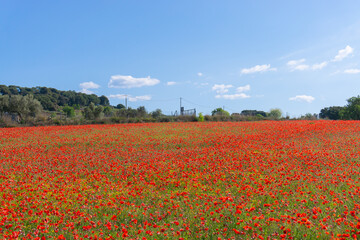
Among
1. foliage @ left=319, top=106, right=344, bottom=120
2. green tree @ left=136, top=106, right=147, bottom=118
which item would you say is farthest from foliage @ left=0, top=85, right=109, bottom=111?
foliage @ left=319, top=106, right=344, bottom=120

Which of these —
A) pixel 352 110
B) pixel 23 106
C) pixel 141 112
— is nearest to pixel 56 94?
pixel 23 106

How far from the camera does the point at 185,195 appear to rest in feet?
23.0

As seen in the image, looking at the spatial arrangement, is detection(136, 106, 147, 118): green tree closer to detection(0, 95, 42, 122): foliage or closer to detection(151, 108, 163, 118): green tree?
detection(151, 108, 163, 118): green tree

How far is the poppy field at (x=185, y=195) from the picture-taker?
489 cm

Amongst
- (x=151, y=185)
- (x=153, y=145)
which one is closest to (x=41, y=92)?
(x=153, y=145)

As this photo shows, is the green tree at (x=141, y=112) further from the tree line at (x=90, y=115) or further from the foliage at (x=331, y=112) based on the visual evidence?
the foliage at (x=331, y=112)

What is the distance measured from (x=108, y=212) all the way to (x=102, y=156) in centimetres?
766

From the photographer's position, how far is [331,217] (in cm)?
524

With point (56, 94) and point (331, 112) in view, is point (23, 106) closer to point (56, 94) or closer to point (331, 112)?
point (331, 112)

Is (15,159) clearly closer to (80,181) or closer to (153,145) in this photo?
(80,181)

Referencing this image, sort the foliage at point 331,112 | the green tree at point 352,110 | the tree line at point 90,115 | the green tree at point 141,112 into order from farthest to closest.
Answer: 1. the foliage at point 331,112
2. the green tree at point 352,110
3. the green tree at point 141,112
4. the tree line at point 90,115

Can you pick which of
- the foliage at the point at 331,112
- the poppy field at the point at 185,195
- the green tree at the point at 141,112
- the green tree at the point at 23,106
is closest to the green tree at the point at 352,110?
the foliage at the point at 331,112

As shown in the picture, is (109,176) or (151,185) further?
(109,176)

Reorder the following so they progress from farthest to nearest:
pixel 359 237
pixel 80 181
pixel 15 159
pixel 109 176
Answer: pixel 15 159 → pixel 109 176 → pixel 80 181 → pixel 359 237
